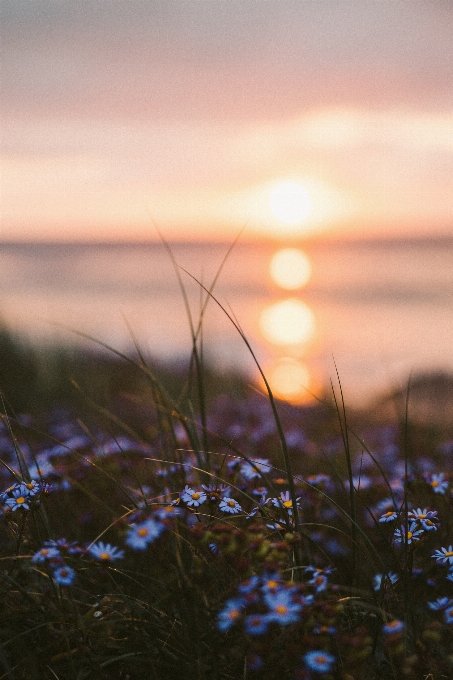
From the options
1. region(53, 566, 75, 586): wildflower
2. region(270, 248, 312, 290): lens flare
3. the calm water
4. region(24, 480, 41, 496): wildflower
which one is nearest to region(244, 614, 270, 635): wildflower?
region(53, 566, 75, 586): wildflower

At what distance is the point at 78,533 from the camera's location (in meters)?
2.50

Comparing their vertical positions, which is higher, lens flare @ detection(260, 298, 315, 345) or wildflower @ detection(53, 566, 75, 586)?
lens flare @ detection(260, 298, 315, 345)

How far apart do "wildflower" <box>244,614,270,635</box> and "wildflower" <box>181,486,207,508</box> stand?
1.44 ft

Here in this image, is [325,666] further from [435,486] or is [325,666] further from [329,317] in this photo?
[329,317]

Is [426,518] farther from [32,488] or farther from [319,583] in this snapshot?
[32,488]

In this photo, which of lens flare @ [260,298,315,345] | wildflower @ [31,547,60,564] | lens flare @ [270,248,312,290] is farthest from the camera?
lens flare @ [270,248,312,290]

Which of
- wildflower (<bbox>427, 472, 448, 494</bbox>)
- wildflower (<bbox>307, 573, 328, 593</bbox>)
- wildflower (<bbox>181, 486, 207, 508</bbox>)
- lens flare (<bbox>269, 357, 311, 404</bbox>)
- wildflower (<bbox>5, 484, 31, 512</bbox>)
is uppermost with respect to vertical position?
lens flare (<bbox>269, 357, 311, 404</bbox>)

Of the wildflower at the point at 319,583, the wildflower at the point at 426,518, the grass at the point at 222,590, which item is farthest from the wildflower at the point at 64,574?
the wildflower at the point at 426,518

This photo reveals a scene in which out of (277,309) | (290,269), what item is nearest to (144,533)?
(277,309)

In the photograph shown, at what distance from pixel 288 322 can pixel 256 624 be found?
1205cm

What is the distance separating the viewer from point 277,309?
15.1m

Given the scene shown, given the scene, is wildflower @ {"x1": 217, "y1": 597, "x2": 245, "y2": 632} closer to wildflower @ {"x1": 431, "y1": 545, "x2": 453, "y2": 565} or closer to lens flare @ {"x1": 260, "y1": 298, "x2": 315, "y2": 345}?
wildflower @ {"x1": 431, "y1": 545, "x2": 453, "y2": 565}

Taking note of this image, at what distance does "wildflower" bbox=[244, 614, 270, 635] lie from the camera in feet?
4.02

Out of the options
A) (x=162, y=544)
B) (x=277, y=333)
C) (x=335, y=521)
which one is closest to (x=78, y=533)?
(x=162, y=544)
